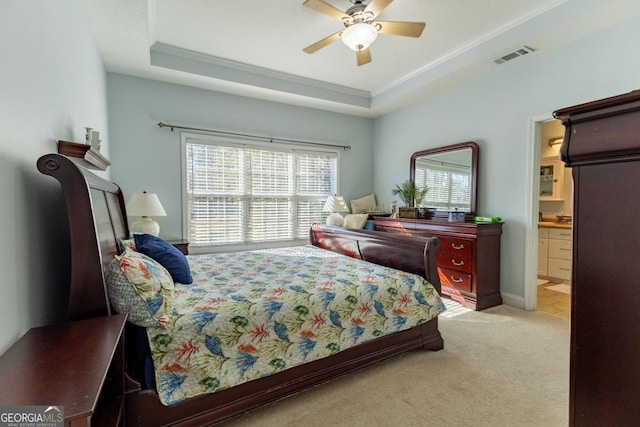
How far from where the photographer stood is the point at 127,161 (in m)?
Result: 3.69

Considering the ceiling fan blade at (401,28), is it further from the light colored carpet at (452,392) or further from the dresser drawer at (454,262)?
the light colored carpet at (452,392)

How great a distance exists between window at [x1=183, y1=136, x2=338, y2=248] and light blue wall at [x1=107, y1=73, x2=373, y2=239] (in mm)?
190

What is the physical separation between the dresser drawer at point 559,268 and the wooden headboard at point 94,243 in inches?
124

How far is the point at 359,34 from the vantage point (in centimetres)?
253

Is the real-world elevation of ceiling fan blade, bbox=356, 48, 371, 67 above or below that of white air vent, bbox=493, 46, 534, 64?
below

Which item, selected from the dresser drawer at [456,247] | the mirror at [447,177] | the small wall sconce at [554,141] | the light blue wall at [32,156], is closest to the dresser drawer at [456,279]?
the dresser drawer at [456,247]

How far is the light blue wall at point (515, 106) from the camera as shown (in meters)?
2.71

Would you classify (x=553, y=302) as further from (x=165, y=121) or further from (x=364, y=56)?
(x=165, y=121)

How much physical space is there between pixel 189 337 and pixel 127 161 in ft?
9.97

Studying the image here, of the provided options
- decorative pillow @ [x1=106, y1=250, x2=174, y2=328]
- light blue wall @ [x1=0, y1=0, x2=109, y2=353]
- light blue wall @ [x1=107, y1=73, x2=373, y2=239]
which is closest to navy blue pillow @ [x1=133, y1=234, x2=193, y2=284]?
light blue wall @ [x1=0, y1=0, x2=109, y2=353]

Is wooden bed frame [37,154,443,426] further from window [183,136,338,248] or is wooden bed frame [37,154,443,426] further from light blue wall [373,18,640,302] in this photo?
light blue wall [373,18,640,302]

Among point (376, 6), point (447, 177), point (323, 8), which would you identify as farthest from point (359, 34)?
point (447, 177)

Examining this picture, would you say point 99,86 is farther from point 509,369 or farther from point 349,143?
point 509,369

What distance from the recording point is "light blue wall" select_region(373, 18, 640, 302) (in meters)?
2.71
